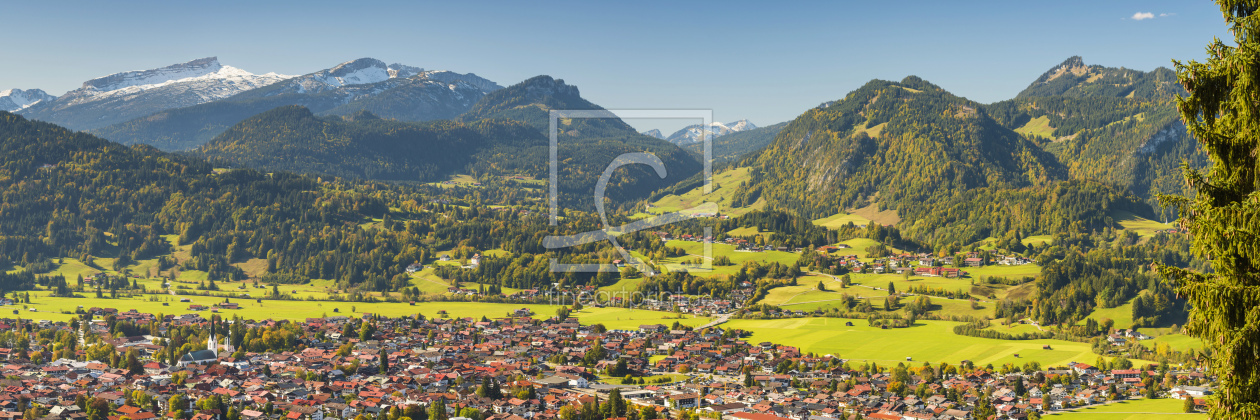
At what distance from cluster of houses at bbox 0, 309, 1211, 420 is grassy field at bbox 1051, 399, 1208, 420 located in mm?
1942

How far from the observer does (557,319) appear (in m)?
116

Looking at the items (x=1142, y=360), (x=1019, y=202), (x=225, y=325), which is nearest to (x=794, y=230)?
(x=1019, y=202)

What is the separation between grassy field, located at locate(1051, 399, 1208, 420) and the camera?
64438mm

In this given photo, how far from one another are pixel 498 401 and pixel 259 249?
395 ft

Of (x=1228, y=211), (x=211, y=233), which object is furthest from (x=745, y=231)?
(x=1228, y=211)

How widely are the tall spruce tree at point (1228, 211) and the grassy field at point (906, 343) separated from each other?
259 feet

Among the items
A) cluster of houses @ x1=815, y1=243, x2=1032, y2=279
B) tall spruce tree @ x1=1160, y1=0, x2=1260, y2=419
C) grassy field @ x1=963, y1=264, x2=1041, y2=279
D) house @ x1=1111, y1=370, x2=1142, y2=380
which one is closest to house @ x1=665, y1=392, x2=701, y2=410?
house @ x1=1111, y1=370, x2=1142, y2=380

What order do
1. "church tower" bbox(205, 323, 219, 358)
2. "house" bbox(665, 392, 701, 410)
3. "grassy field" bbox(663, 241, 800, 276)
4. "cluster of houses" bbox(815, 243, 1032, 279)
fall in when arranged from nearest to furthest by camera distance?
"house" bbox(665, 392, 701, 410), "church tower" bbox(205, 323, 219, 358), "cluster of houses" bbox(815, 243, 1032, 279), "grassy field" bbox(663, 241, 800, 276)

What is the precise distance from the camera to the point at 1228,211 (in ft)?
43.4

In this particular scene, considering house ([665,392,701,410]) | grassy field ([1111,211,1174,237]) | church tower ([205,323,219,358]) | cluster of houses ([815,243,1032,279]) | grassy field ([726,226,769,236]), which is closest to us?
house ([665,392,701,410])

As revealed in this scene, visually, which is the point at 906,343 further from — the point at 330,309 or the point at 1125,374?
the point at 330,309

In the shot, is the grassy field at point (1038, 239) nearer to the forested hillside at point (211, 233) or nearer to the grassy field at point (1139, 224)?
the grassy field at point (1139, 224)

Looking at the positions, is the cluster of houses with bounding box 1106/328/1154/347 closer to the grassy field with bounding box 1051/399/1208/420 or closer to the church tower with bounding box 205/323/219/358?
the grassy field with bounding box 1051/399/1208/420

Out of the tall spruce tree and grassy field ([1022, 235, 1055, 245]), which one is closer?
the tall spruce tree
